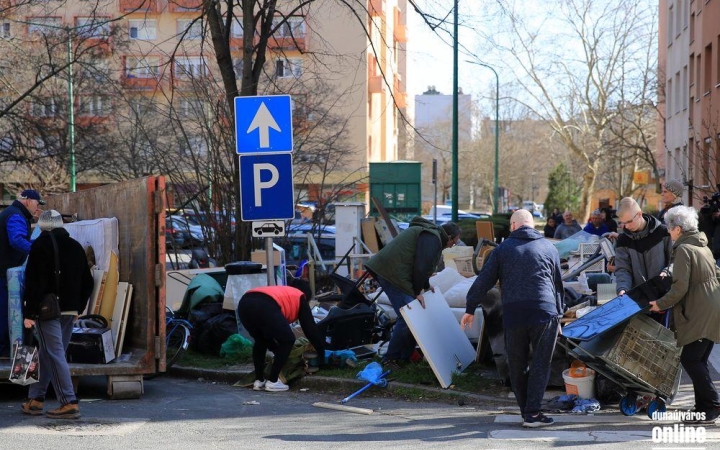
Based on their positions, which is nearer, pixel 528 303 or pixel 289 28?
pixel 528 303

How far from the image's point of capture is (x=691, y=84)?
120ft

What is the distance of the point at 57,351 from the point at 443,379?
11.5 feet

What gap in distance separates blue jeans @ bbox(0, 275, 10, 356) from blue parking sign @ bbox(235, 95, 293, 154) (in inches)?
109

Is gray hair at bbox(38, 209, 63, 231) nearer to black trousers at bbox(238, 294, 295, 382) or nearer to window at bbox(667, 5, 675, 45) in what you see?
black trousers at bbox(238, 294, 295, 382)

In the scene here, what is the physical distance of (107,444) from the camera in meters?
7.48

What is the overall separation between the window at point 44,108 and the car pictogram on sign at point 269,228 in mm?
15825

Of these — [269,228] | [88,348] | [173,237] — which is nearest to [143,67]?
[173,237]

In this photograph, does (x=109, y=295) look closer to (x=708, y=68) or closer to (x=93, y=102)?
(x=93, y=102)

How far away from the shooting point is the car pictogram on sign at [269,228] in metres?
10.7

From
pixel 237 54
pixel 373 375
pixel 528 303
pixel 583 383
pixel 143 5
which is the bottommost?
pixel 373 375

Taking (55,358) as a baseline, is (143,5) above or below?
above

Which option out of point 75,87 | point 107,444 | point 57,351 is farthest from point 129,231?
point 75,87

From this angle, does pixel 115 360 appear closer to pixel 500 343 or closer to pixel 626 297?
pixel 500 343

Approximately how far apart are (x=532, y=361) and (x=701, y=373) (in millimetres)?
1284
